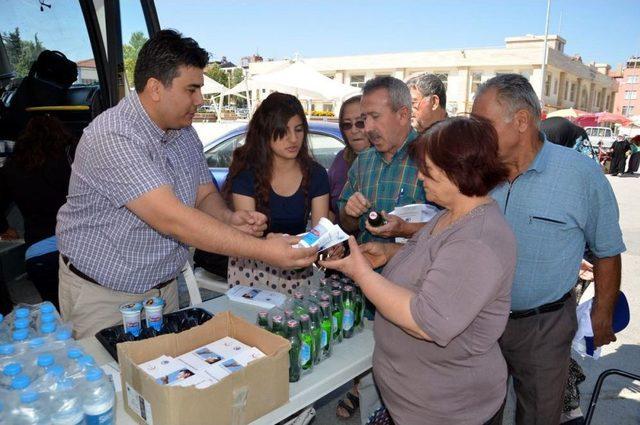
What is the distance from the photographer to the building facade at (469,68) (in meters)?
39.6

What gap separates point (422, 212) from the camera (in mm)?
2326

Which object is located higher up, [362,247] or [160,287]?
[362,247]

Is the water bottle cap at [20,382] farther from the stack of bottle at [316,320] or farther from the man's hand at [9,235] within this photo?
the man's hand at [9,235]

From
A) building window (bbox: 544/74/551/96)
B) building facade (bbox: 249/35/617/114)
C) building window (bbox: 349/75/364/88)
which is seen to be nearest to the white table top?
building facade (bbox: 249/35/617/114)

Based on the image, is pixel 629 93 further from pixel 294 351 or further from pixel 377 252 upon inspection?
pixel 294 351

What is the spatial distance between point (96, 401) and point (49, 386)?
0.46 ft

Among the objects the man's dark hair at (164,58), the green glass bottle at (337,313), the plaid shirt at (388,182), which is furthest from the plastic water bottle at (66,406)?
the plaid shirt at (388,182)

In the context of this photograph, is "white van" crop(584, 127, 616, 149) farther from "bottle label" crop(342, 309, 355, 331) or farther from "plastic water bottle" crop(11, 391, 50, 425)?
"plastic water bottle" crop(11, 391, 50, 425)

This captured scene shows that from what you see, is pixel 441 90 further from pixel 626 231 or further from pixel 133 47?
pixel 626 231

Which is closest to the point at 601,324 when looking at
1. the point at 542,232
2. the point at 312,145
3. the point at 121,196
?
the point at 542,232

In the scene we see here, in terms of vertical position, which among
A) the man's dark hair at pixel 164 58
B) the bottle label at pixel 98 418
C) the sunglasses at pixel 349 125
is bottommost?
the bottle label at pixel 98 418

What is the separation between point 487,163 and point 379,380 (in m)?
0.91

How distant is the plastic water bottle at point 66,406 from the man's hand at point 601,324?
2.38 m

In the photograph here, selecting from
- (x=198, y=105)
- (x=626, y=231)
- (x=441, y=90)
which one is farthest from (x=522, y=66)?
(x=198, y=105)
